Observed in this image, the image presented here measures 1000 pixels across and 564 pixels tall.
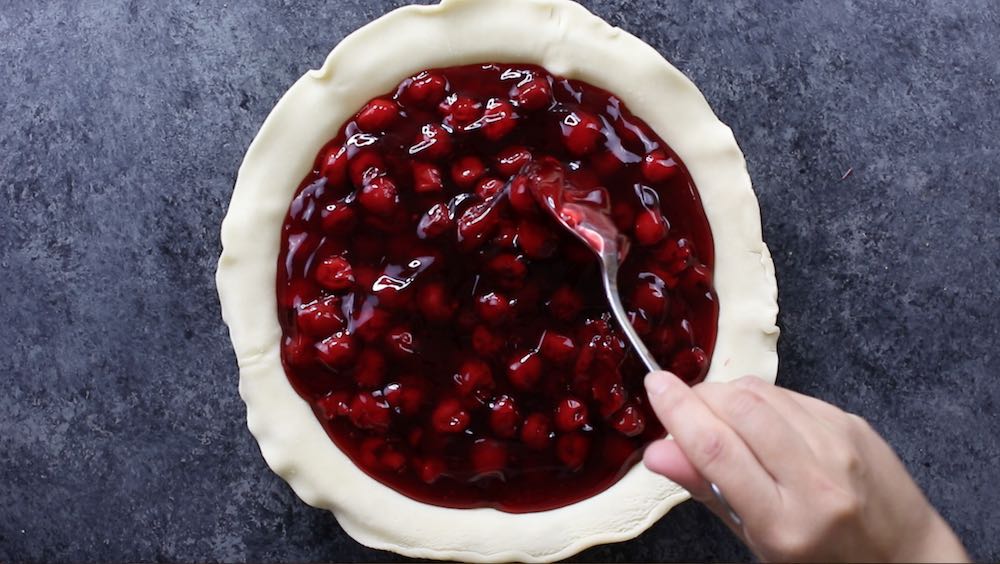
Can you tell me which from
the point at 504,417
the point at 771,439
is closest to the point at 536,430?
the point at 504,417

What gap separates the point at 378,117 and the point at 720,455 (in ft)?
1.97

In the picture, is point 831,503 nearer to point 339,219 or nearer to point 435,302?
point 435,302

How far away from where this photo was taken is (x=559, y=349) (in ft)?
3.72

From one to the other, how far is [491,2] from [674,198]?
36 centimetres

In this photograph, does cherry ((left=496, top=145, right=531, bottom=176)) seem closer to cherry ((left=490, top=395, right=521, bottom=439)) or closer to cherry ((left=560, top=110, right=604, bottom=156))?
cherry ((left=560, top=110, right=604, bottom=156))

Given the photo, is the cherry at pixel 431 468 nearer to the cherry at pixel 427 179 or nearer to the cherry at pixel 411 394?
the cherry at pixel 411 394

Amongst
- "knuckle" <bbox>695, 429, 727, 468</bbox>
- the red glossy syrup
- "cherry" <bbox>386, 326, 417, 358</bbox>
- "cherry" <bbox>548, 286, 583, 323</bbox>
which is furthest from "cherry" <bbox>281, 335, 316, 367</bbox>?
"knuckle" <bbox>695, 429, 727, 468</bbox>

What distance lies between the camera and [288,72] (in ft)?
4.65

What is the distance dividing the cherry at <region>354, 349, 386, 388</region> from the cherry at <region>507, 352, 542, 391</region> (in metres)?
0.16

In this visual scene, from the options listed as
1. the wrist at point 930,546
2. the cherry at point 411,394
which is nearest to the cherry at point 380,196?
the cherry at point 411,394

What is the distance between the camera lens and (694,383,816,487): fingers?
0.87 m

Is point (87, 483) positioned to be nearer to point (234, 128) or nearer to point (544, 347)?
point (234, 128)

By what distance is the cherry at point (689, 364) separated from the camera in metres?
1.17

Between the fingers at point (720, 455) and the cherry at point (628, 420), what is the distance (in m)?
0.27
